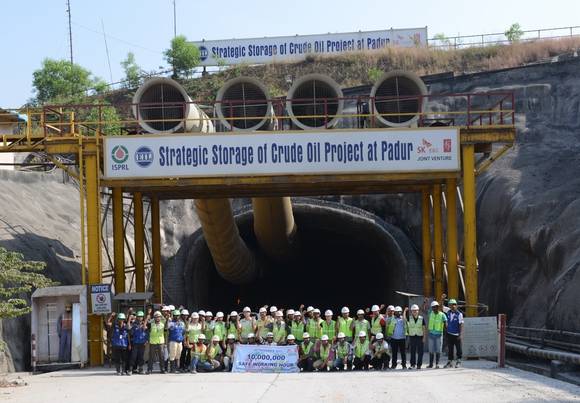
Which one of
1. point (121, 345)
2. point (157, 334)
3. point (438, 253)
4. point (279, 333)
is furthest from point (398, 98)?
point (121, 345)

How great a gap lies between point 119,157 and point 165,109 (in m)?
2.48

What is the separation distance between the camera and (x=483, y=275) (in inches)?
1242

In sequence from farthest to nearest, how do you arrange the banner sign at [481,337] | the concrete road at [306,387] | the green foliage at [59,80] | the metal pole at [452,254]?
the green foliage at [59,80]
the metal pole at [452,254]
the banner sign at [481,337]
the concrete road at [306,387]

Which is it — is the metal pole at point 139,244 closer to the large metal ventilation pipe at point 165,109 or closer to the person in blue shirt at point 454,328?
the large metal ventilation pipe at point 165,109

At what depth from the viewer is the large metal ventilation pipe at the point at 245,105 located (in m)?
26.1

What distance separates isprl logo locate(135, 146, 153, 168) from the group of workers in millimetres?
4648

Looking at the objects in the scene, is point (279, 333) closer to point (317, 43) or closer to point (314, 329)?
point (314, 329)

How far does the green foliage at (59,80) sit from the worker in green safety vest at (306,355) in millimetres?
57936

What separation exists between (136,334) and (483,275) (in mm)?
14184

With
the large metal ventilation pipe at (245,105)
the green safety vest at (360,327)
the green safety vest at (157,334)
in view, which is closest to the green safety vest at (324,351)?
the green safety vest at (360,327)

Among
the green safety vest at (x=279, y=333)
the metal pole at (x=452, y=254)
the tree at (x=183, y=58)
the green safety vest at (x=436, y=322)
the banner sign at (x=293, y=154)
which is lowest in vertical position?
the green safety vest at (x=279, y=333)

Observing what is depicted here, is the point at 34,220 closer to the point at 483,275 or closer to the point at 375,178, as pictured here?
the point at 375,178

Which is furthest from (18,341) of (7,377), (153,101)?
(153,101)

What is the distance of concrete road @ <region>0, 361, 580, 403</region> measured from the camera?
50.9 feet
